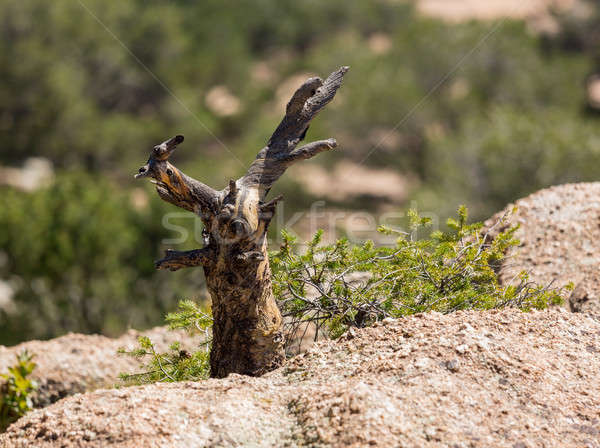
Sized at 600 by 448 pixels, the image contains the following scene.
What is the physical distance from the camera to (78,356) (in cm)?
470

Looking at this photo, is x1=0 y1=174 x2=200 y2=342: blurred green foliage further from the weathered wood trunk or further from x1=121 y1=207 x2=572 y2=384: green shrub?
the weathered wood trunk

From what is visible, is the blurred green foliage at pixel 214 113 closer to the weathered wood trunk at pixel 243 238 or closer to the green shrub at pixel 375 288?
the green shrub at pixel 375 288

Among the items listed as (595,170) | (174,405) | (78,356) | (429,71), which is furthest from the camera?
(429,71)

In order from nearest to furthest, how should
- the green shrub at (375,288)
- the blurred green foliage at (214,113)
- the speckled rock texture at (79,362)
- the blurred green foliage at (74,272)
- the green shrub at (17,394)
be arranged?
the green shrub at (375,288)
the green shrub at (17,394)
the speckled rock texture at (79,362)
the blurred green foliage at (74,272)
the blurred green foliage at (214,113)

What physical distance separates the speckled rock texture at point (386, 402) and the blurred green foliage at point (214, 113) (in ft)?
23.8

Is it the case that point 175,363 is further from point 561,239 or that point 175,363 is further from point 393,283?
point 561,239

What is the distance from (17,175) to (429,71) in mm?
12385

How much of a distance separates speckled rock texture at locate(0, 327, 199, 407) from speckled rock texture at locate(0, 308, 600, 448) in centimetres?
183

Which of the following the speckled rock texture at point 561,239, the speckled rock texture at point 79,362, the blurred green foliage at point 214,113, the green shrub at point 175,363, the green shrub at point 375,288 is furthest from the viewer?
the blurred green foliage at point 214,113

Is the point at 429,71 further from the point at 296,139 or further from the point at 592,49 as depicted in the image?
the point at 296,139

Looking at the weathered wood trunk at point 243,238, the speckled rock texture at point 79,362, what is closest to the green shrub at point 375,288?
the weathered wood trunk at point 243,238

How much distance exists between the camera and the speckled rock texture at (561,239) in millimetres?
4035

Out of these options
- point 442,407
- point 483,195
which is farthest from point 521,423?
point 483,195

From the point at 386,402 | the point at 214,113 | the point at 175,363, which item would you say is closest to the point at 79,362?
the point at 175,363
